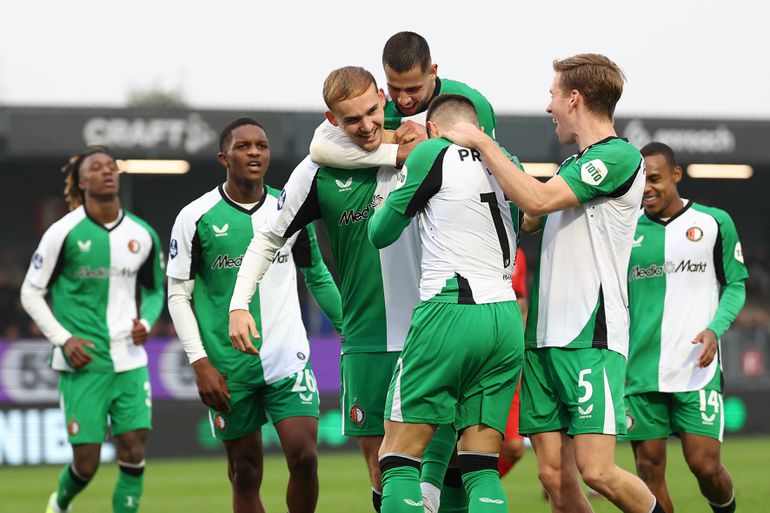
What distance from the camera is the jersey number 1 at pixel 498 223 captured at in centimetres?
566

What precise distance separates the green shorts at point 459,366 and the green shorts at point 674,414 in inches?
94.3

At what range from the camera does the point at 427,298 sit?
18.7ft

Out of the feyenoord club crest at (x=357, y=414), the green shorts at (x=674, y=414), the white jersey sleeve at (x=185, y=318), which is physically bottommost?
the green shorts at (x=674, y=414)

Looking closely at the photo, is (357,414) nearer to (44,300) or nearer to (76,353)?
(76,353)

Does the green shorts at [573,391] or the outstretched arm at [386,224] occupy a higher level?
the outstretched arm at [386,224]

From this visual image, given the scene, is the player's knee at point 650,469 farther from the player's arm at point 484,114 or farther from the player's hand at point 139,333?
the player's hand at point 139,333

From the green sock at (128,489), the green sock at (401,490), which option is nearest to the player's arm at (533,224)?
the green sock at (401,490)

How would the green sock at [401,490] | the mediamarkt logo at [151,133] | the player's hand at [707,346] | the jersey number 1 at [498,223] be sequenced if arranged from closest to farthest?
the green sock at [401,490] < the jersey number 1 at [498,223] < the player's hand at [707,346] < the mediamarkt logo at [151,133]

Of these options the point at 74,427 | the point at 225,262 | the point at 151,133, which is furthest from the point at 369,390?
the point at 151,133

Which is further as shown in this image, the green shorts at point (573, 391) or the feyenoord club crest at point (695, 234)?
the feyenoord club crest at point (695, 234)

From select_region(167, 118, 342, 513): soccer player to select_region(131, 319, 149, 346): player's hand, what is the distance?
205cm

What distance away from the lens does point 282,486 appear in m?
12.9

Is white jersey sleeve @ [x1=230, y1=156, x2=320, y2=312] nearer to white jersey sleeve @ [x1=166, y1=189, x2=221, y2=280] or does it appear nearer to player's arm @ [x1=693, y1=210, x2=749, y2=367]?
white jersey sleeve @ [x1=166, y1=189, x2=221, y2=280]

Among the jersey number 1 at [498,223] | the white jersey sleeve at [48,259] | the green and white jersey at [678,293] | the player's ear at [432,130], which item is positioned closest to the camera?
the jersey number 1 at [498,223]
